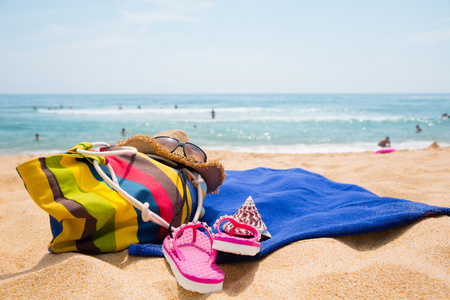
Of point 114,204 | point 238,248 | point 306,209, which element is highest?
point 114,204

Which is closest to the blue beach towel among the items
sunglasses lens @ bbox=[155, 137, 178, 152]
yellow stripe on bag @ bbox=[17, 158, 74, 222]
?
yellow stripe on bag @ bbox=[17, 158, 74, 222]

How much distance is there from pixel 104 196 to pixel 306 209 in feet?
5.48

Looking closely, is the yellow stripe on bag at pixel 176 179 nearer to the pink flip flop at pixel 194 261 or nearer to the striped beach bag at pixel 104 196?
the striped beach bag at pixel 104 196

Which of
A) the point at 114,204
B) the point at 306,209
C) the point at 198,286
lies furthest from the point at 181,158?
the point at 306,209

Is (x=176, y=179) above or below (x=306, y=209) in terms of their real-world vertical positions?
above

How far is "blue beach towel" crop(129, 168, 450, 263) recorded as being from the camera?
6.31 feet

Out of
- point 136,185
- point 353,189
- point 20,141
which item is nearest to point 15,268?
point 136,185

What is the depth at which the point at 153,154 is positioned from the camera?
2.40 meters

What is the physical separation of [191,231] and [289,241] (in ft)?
2.16

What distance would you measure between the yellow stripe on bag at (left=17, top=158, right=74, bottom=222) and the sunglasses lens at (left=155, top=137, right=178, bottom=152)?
3.31ft

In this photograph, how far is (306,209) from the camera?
2586 mm

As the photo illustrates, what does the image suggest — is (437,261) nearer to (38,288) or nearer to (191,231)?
(191,231)

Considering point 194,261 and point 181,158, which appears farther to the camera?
point 181,158

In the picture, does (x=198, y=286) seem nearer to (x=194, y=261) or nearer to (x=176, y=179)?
(x=194, y=261)
